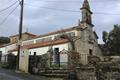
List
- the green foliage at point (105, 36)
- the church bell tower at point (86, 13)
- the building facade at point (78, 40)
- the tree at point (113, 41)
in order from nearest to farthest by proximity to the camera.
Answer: the building facade at point (78, 40)
the church bell tower at point (86, 13)
the tree at point (113, 41)
the green foliage at point (105, 36)

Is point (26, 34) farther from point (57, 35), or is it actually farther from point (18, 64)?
point (18, 64)

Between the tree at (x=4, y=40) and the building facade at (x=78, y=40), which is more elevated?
the tree at (x=4, y=40)

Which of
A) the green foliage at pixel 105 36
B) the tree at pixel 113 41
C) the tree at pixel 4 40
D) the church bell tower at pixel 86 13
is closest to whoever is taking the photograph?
the church bell tower at pixel 86 13

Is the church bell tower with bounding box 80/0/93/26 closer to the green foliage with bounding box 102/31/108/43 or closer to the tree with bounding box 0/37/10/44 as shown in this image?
the green foliage with bounding box 102/31/108/43

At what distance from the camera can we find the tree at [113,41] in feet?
172

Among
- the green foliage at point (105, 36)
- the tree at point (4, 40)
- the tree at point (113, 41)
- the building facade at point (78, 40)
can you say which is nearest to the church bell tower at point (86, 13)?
the building facade at point (78, 40)

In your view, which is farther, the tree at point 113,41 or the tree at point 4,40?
the tree at point 4,40

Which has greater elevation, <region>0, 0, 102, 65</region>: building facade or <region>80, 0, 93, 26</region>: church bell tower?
<region>80, 0, 93, 26</region>: church bell tower

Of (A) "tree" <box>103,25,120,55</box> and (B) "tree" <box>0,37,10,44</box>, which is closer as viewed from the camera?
(A) "tree" <box>103,25,120,55</box>

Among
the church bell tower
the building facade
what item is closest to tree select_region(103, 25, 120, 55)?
the building facade

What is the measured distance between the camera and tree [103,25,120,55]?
2058 inches

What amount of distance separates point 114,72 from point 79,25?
902 inches

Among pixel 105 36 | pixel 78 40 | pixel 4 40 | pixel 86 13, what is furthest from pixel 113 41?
pixel 4 40

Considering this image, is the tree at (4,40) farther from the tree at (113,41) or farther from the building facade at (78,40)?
the tree at (113,41)
